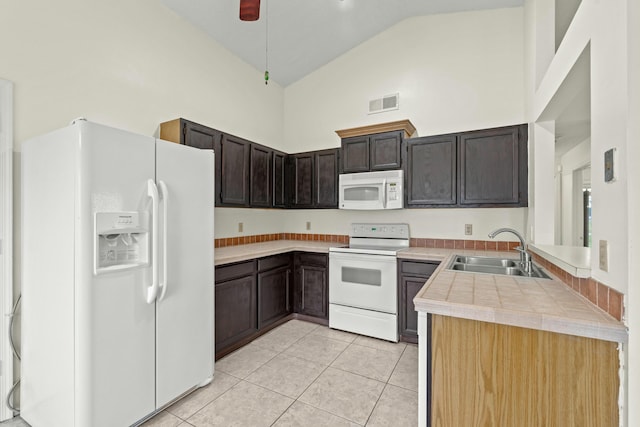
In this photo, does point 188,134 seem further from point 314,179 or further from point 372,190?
point 372,190

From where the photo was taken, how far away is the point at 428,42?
3533 millimetres

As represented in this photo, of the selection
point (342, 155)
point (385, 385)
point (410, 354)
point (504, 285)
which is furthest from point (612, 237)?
point (342, 155)

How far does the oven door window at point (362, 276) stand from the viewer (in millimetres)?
3107

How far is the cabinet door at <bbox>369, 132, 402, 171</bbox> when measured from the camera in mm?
3328

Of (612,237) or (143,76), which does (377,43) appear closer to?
(143,76)

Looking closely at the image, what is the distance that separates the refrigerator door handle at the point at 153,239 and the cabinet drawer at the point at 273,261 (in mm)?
1377

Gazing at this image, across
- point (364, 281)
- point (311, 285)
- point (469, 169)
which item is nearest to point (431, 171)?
point (469, 169)

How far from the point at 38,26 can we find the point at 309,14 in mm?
2355

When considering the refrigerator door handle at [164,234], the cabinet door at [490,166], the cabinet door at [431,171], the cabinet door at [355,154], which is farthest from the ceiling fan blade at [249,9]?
the cabinet door at [490,166]

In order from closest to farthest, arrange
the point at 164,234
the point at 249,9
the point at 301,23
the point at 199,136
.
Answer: the point at 164,234
the point at 249,9
the point at 199,136
the point at 301,23

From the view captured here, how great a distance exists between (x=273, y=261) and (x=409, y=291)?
4.93 feet

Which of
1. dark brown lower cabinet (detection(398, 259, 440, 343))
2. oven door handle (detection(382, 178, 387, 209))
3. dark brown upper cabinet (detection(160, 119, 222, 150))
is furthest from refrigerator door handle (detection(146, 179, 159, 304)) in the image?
oven door handle (detection(382, 178, 387, 209))

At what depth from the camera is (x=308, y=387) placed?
2232mm

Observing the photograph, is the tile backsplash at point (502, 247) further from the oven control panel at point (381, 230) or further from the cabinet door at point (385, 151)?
the cabinet door at point (385, 151)
